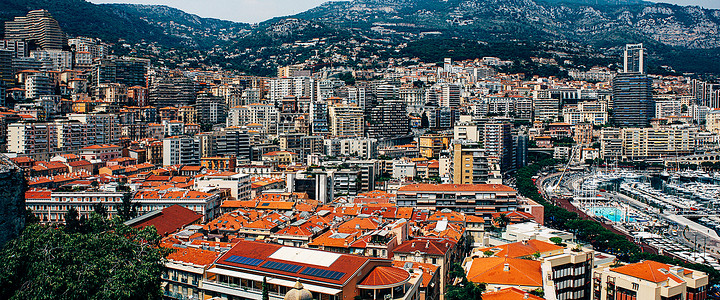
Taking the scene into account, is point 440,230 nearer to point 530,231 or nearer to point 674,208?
point 530,231

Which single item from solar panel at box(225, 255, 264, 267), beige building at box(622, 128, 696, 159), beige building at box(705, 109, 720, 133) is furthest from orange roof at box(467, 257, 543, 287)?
beige building at box(705, 109, 720, 133)

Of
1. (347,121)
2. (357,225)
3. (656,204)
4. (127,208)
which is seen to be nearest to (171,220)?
(127,208)

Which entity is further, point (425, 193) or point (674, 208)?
point (674, 208)

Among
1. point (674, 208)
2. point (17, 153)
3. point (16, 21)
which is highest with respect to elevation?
point (16, 21)

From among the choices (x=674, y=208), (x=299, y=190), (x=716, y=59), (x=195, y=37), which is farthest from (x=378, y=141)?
(x=716, y=59)

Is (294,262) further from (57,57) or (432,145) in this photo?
(57,57)
